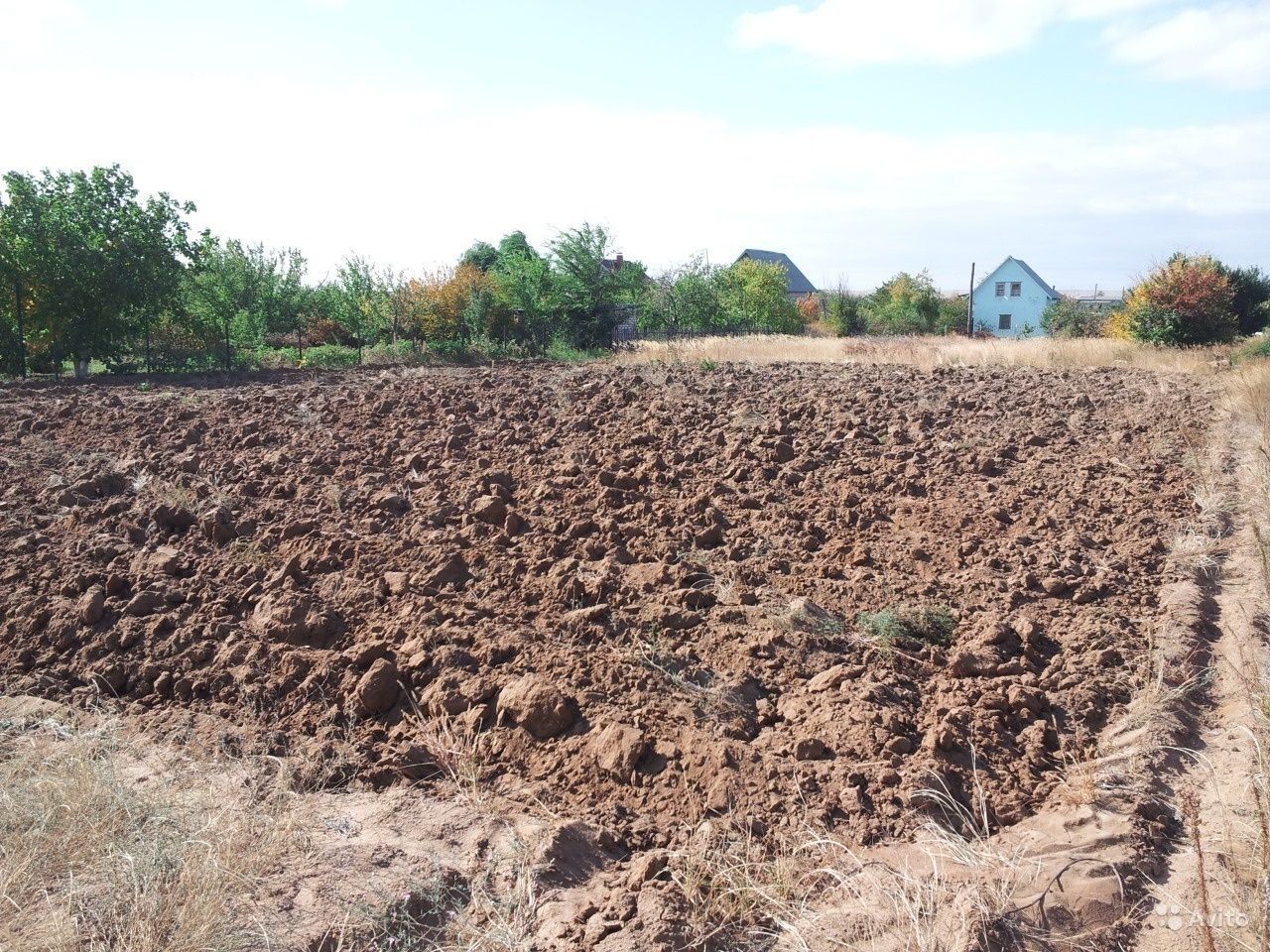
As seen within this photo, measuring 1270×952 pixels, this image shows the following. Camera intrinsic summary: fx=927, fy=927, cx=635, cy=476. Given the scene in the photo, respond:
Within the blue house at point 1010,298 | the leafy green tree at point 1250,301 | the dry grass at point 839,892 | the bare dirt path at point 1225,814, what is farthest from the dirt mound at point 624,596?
the blue house at point 1010,298

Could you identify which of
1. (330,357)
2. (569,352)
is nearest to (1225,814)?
(569,352)

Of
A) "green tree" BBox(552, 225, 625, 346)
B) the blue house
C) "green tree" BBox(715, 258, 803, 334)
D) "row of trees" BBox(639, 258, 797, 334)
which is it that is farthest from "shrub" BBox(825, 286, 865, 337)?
"green tree" BBox(552, 225, 625, 346)

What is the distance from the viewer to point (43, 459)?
8.56 m

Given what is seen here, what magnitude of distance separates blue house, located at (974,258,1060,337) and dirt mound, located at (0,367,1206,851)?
4424 centimetres

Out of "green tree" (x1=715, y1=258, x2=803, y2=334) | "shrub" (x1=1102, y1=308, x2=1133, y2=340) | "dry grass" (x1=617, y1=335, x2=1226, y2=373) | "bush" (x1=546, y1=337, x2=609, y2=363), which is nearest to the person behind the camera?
"dry grass" (x1=617, y1=335, x2=1226, y2=373)

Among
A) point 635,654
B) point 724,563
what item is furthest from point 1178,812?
point 724,563

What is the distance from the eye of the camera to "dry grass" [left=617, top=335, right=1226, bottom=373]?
17.1 meters

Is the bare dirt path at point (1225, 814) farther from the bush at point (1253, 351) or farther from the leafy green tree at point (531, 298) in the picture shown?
the leafy green tree at point (531, 298)

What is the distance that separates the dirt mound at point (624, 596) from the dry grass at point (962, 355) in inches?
310

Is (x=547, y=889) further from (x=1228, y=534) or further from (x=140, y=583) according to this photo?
(x=1228, y=534)

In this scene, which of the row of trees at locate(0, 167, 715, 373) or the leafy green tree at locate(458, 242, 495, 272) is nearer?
the row of trees at locate(0, 167, 715, 373)

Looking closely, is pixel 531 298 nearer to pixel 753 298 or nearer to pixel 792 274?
pixel 753 298

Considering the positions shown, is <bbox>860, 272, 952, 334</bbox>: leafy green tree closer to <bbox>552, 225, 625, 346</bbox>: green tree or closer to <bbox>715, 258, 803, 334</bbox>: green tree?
<bbox>715, 258, 803, 334</bbox>: green tree

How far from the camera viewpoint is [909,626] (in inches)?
202
